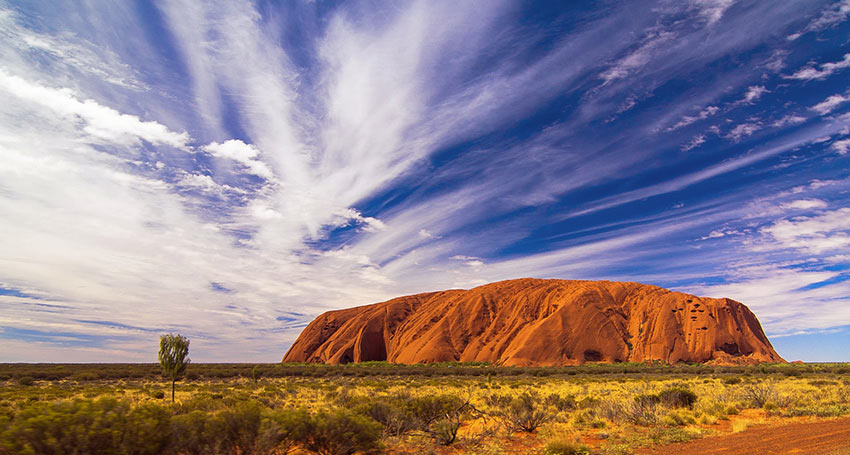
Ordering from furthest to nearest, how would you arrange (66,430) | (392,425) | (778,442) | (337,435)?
(392,425) < (778,442) < (337,435) < (66,430)

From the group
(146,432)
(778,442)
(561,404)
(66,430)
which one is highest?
(66,430)

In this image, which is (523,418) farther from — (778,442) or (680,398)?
(680,398)

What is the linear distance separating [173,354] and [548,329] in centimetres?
7068

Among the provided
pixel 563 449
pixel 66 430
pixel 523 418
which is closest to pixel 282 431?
pixel 66 430

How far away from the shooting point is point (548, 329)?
8088 centimetres

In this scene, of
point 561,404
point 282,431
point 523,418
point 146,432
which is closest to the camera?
point 146,432

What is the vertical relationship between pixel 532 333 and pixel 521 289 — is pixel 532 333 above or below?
below

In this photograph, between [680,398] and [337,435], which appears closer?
[337,435]

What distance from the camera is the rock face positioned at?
260 feet

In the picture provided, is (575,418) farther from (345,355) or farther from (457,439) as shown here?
(345,355)

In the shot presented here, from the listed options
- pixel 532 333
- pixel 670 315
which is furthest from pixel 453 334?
pixel 670 315

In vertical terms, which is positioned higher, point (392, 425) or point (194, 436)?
point (194, 436)

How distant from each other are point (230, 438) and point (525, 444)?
7619 mm

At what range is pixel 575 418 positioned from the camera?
1446cm
